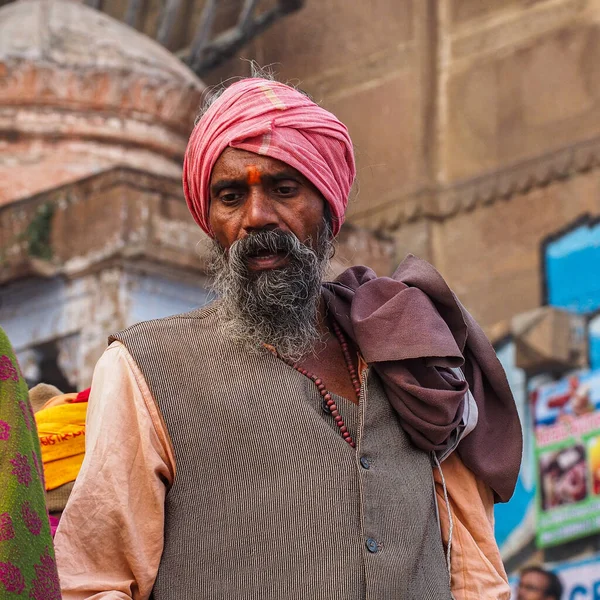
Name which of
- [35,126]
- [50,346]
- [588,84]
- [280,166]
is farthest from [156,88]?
[280,166]

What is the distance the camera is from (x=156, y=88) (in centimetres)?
906

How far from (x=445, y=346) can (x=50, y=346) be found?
5.35 m

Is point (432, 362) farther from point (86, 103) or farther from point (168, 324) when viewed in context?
point (86, 103)

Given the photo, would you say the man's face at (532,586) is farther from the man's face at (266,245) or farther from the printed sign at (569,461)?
the man's face at (266,245)

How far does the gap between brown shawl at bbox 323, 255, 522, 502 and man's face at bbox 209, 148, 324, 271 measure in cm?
20

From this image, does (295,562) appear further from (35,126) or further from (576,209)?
(35,126)

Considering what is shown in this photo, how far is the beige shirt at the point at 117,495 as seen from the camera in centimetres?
265

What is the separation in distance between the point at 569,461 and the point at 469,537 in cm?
478

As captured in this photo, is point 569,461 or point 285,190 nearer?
point 285,190

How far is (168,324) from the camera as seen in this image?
9.55ft

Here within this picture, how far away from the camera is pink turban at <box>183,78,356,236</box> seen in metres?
2.99

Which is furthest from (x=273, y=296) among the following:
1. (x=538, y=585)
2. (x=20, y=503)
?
(x=538, y=585)

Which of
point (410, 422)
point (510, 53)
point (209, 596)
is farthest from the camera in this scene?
point (510, 53)

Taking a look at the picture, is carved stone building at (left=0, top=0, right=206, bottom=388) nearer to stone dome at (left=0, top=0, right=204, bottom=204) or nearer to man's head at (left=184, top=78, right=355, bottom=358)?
stone dome at (left=0, top=0, right=204, bottom=204)
